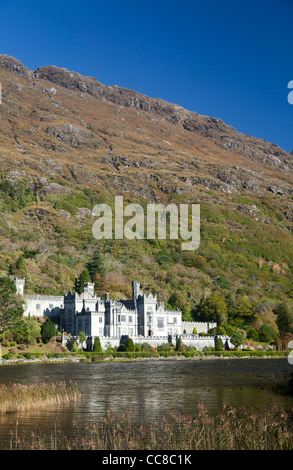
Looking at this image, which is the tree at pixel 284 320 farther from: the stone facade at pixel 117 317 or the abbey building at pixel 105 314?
the stone facade at pixel 117 317

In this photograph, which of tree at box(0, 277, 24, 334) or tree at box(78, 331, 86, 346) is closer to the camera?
tree at box(0, 277, 24, 334)

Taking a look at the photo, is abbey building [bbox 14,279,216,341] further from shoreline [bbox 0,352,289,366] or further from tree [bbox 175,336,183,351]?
shoreline [bbox 0,352,289,366]

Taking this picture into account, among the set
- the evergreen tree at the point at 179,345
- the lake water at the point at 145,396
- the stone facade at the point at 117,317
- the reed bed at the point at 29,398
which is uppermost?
the stone facade at the point at 117,317

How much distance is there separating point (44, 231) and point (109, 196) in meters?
49.9

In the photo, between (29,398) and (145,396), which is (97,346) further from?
(29,398)

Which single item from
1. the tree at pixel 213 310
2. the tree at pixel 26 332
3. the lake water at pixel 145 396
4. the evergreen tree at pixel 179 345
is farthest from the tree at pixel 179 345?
the lake water at pixel 145 396

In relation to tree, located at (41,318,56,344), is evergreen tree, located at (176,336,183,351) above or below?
below

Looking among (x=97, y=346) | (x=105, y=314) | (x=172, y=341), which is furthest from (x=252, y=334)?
(x=97, y=346)

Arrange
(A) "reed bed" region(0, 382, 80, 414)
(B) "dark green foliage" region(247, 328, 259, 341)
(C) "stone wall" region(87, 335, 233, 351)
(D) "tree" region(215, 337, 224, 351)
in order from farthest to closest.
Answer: (B) "dark green foliage" region(247, 328, 259, 341) < (D) "tree" region(215, 337, 224, 351) < (C) "stone wall" region(87, 335, 233, 351) < (A) "reed bed" region(0, 382, 80, 414)

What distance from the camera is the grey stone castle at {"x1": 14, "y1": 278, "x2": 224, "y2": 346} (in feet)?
288

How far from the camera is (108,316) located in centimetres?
8838

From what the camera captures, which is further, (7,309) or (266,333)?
(266,333)

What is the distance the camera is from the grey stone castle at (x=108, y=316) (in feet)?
288

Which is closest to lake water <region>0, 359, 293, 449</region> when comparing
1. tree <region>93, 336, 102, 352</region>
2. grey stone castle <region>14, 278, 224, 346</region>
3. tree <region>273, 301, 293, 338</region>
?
tree <region>93, 336, 102, 352</region>
